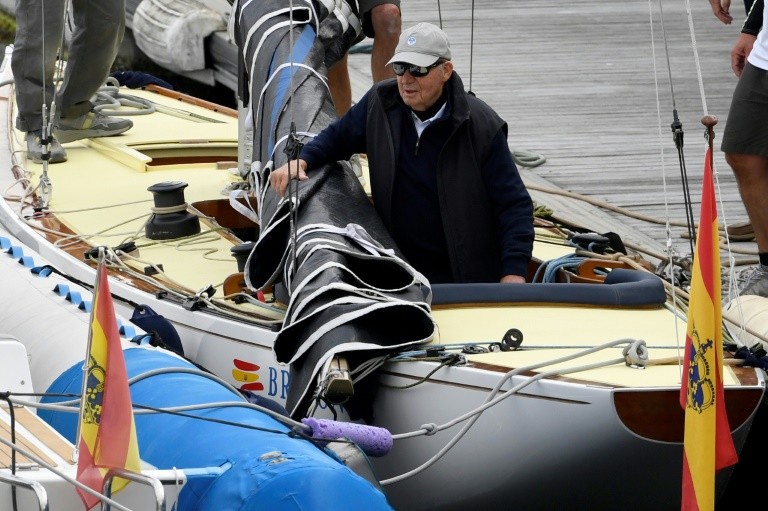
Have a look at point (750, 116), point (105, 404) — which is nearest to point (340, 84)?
point (750, 116)

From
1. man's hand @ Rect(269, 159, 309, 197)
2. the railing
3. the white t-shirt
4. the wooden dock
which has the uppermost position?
the white t-shirt

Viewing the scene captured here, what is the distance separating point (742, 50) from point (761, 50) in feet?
0.83

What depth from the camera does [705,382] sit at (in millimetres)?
3234

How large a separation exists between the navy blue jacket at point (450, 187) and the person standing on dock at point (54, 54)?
213 centimetres

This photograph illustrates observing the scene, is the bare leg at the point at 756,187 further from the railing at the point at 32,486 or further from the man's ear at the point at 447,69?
the railing at the point at 32,486

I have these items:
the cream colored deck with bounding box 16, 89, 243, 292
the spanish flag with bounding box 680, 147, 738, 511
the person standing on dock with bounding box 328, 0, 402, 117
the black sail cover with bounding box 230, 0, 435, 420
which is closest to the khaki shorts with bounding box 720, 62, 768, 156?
the black sail cover with bounding box 230, 0, 435, 420

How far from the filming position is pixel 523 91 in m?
9.07

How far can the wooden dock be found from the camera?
678 centimetres

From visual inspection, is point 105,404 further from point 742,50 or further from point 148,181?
point 148,181

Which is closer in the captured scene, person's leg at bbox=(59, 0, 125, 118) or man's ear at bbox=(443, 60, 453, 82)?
man's ear at bbox=(443, 60, 453, 82)

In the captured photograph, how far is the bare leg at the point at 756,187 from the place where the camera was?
4820 mm

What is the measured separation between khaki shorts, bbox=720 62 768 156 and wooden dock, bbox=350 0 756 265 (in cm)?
85

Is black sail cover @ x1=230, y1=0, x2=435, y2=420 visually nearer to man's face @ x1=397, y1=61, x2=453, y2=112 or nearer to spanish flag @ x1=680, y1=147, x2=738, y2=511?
man's face @ x1=397, y1=61, x2=453, y2=112

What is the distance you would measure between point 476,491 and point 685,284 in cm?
138
